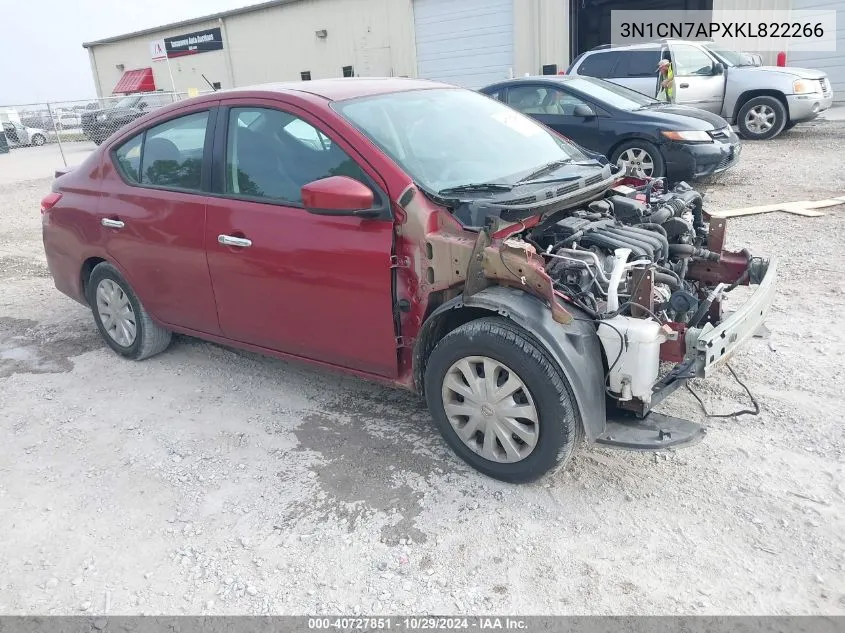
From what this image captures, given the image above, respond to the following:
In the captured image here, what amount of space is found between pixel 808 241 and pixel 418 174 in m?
4.66

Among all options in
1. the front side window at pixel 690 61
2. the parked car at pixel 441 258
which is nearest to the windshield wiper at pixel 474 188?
the parked car at pixel 441 258

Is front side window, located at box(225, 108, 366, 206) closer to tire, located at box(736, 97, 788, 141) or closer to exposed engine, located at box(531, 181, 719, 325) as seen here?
exposed engine, located at box(531, 181, 719, 325)

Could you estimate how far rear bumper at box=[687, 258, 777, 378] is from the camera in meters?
2.85

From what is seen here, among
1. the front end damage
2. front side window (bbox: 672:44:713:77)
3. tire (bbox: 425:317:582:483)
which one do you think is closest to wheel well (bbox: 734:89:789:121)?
front side window (bbox: 672:44:713:77)

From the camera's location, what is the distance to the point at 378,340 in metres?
3.37

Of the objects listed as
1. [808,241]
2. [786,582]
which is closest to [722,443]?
[786,582]

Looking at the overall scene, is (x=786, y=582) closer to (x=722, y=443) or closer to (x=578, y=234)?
(x=722, y=443)

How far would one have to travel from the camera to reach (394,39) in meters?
23.9

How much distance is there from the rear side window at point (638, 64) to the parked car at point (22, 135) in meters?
24.8

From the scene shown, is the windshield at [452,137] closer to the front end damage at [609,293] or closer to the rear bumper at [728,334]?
the front end damage at [609,293]

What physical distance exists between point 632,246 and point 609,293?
1.29ft

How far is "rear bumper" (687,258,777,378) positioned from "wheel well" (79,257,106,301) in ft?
12.7

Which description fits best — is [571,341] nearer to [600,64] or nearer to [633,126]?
[633,126]

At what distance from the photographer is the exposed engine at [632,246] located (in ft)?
10.1
